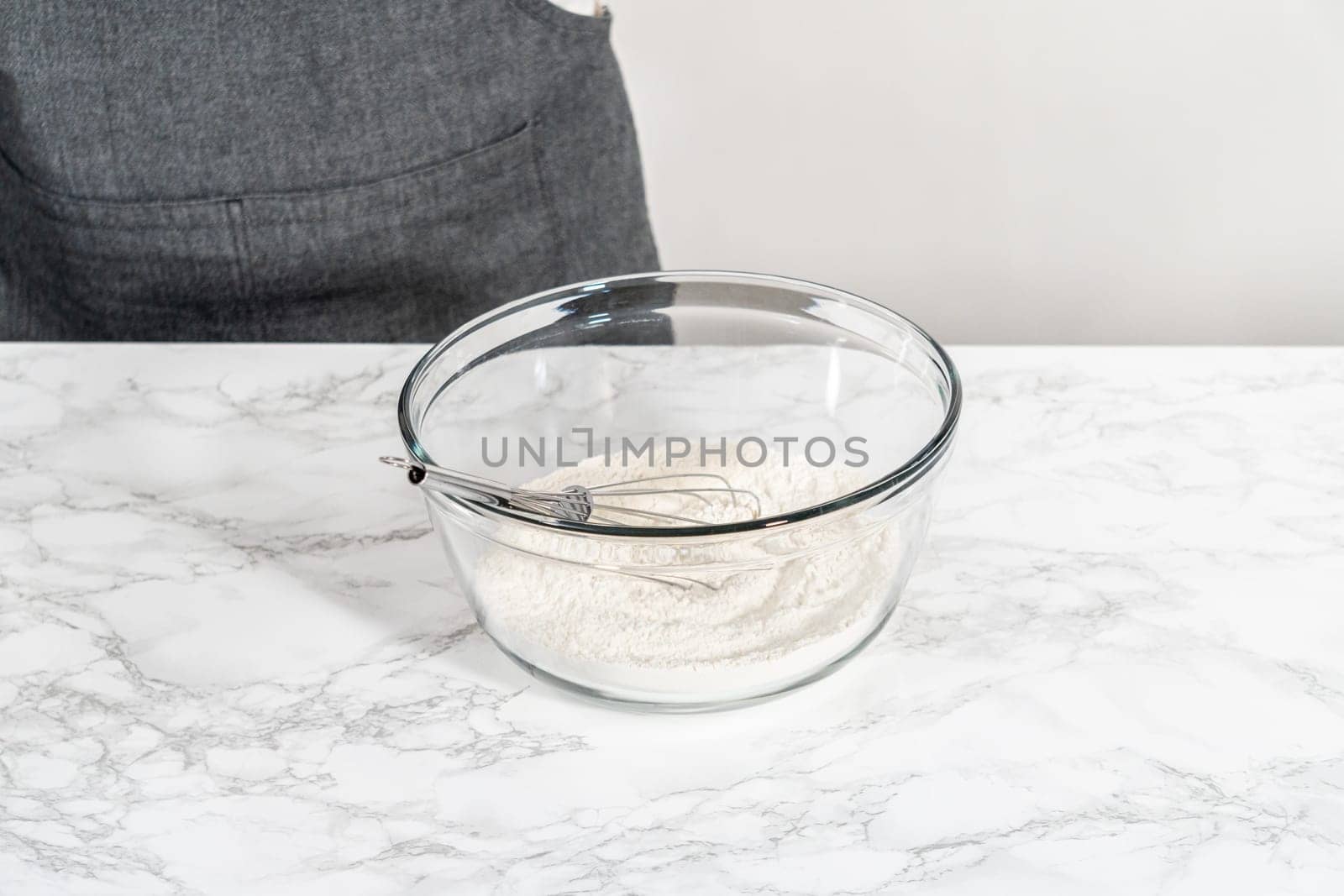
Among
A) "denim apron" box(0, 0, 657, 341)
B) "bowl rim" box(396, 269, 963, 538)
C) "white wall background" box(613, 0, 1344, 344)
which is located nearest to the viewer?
"bowl rim" box(396, 269, 963, 538)

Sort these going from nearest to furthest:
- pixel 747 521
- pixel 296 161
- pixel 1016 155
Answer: pixel 747 521
pixel 296 161
pixel 1016 155

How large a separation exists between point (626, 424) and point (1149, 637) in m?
0.34

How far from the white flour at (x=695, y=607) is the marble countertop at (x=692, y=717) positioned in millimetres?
45

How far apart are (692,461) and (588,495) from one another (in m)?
0.12

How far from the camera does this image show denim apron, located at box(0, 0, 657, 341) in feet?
3.34

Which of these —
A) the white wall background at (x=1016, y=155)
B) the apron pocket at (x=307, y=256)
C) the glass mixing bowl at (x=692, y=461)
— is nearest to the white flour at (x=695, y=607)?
the glass mixing bowl at (x=692, y=461)

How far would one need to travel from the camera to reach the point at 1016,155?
5.14 feet

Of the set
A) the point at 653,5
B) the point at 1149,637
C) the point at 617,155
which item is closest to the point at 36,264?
the point at 617,155

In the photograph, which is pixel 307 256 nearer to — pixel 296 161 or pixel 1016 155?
pixel 296 161

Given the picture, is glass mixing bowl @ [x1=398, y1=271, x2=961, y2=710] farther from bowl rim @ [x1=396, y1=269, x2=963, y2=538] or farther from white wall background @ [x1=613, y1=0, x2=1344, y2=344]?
white wall background @ [x1=613, y1=0, x2=1344, y2=344]

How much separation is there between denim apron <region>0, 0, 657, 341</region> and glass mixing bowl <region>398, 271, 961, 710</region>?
39 cm

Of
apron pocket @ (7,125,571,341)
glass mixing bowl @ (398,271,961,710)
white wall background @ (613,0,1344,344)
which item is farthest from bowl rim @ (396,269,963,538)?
white wall background @ (613,0,1344,344)

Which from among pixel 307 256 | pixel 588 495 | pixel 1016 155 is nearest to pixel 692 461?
pixel 588 495

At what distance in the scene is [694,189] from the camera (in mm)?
1674
